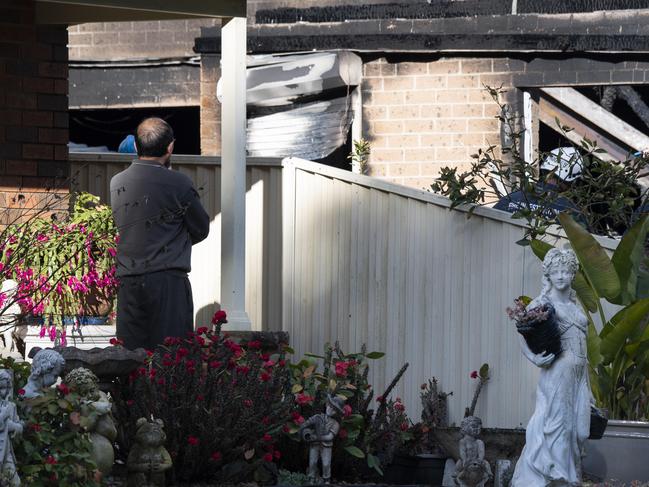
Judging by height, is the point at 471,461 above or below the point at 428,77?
below

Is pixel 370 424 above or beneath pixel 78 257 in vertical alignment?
beneath

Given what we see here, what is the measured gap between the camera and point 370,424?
828 cm

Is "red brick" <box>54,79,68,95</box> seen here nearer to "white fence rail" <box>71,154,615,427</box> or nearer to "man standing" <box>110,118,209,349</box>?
"white fence rail" <box>71,154,615,427</box>

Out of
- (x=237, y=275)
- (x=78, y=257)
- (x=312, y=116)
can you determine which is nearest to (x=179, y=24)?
(x=312, y=116)

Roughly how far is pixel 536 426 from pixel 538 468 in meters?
0.20

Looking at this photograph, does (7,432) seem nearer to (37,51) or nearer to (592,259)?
(592,259)

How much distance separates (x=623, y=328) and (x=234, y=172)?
9.33 ft

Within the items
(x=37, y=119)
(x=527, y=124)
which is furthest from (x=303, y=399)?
(x=527, y=124)

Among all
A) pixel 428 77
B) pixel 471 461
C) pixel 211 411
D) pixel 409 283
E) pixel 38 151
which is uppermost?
pixel 428 77

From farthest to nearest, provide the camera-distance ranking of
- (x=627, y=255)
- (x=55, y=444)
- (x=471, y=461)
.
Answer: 1. (x=627, y=255)
2. (x=471, y=461)
3. (x=55, y=444)

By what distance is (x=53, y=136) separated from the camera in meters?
9.78

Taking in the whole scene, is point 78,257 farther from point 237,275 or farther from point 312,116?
point 312,116

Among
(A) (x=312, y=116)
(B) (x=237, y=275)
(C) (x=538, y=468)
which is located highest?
(A) (x=312, y=116)

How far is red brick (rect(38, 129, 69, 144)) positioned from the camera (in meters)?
9.73
